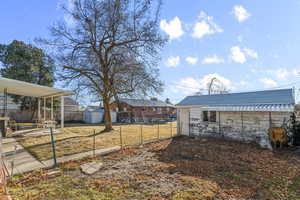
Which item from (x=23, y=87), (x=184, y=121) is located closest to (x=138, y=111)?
(x=184, y=121)

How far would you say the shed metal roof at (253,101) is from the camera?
815 cm

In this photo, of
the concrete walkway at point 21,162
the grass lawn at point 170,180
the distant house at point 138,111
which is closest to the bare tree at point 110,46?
the concrete walkway at point 21,162

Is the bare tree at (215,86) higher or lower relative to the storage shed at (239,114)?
higher

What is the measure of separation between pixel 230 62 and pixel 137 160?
16.2 m

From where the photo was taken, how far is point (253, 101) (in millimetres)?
9469

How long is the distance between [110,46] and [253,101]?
9823 mm

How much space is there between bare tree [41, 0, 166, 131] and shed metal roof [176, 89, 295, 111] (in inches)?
158

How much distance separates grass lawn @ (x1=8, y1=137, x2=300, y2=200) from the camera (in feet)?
11.5

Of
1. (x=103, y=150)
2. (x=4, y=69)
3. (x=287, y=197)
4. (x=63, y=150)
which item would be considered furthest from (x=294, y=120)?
(x=4, y=69)

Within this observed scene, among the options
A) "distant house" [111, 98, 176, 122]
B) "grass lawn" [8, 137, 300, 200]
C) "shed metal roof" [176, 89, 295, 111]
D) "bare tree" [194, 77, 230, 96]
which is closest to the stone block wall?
"shed metal roof" [176, 89, 295, 111]

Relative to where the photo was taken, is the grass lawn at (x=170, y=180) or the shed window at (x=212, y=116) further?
the shed window at (x=212, y=116)

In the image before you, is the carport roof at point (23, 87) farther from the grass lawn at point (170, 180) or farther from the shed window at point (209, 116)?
the shed window at point (209, 116)

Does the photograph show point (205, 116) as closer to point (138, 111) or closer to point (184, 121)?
point (184, 121)

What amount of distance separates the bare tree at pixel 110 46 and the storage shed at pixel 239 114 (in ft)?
11.4
